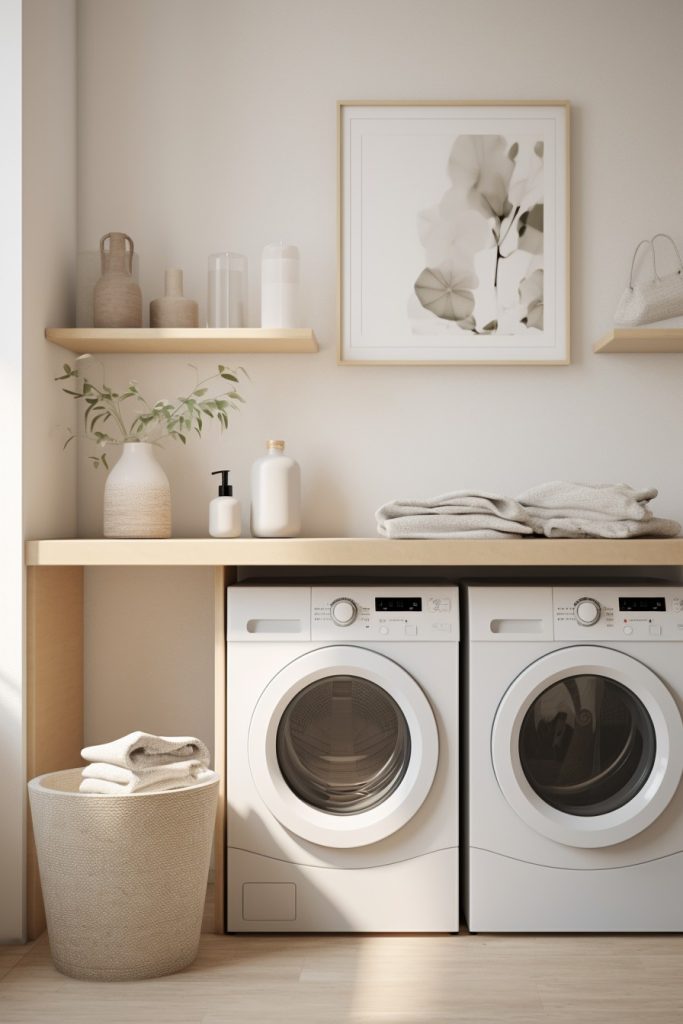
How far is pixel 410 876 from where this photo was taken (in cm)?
231

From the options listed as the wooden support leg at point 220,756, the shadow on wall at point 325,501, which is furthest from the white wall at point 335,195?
the wooden support leg at point 220,756

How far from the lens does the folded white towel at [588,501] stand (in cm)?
228

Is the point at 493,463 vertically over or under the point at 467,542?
over

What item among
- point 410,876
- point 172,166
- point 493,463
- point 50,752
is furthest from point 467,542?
point 172,166

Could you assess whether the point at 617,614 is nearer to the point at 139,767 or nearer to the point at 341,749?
the point at 341,749

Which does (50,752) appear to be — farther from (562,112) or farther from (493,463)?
(562,112)

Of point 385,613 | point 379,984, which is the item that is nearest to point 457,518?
point 385,613

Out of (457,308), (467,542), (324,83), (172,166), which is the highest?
(324,83)

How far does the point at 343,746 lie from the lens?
2.33 metres

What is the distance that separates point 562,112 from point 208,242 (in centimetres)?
103

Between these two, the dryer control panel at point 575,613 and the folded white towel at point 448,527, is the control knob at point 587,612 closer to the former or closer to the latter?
the dryer control panel at point 575,613

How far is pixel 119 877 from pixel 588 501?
4.30 ft

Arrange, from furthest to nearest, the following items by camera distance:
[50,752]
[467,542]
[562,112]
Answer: [562,112] → [50,752] → [467,542]

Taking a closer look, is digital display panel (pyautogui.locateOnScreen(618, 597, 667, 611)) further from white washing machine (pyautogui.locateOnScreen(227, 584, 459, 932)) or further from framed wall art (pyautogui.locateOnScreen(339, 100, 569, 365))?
framed wall art (pyautogui.locateOnScreen(339, 100, 569, 365))
